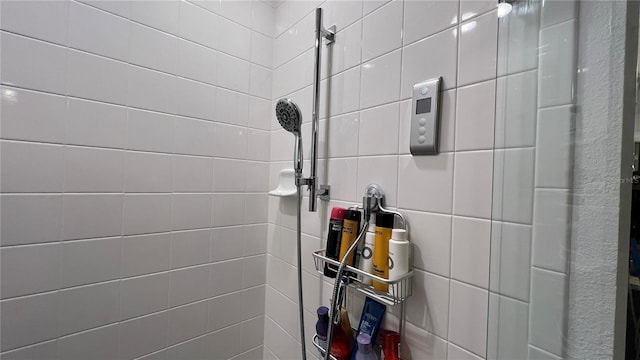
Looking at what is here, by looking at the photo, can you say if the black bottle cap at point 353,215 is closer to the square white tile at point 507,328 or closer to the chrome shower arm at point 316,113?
the chrome shower arm at point 316,113

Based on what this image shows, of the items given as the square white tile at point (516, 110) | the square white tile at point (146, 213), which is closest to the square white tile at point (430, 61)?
the square white tile at point (516, 110)

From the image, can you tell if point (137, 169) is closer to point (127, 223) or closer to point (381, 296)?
point (127, 223)

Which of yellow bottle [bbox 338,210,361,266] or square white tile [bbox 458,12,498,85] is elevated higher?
square white tile [bbox 458,12,498,85]

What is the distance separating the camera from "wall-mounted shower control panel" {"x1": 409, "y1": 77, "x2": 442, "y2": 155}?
57 cm

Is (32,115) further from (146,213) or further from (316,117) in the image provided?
(316,117)

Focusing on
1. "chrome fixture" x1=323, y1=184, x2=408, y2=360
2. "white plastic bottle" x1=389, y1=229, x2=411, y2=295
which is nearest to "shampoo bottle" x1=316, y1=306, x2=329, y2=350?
"chrome fixture" x1=323, y1=184, x2=408, y2=360

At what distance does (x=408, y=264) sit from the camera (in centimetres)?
59

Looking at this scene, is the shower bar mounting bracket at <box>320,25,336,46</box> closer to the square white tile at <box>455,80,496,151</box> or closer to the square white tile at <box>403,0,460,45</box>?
the square white tile at <box>403,0,460,45</box>

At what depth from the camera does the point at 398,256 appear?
57 cm

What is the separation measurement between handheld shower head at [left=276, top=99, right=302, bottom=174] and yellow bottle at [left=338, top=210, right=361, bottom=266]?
0.27 m

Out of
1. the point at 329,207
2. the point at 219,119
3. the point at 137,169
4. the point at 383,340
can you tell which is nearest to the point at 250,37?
the point at 219,119

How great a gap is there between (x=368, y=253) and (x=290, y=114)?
0.53 metres

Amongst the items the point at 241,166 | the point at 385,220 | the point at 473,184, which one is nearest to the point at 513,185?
the point at 473,184

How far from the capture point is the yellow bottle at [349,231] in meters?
0.69
